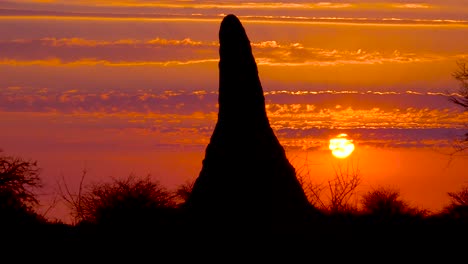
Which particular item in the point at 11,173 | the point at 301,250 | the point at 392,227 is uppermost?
the point at 11,173

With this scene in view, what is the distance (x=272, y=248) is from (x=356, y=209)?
12.4m

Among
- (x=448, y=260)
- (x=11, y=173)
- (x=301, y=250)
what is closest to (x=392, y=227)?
(x=448, y=260)

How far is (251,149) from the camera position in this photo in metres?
32.4

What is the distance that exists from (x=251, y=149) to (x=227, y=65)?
2443mm

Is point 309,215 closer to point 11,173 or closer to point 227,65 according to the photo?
point 227,65

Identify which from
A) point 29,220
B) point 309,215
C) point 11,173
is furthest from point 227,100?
point 11,173

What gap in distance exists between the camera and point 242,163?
32.6 metres

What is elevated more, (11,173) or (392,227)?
(11,173)

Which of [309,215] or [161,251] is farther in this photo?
[161,251]

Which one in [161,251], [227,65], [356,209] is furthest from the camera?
[356,209]

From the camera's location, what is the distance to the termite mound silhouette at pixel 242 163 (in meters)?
32.2

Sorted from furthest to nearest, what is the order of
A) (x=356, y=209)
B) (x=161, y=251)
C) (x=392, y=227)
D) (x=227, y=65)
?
(x=356, y=209)
(x=392, y=227)
(x=161, y=251)
(x=227, y=65)

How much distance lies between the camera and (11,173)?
47250 mm

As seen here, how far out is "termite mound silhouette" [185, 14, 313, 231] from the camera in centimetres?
3225
